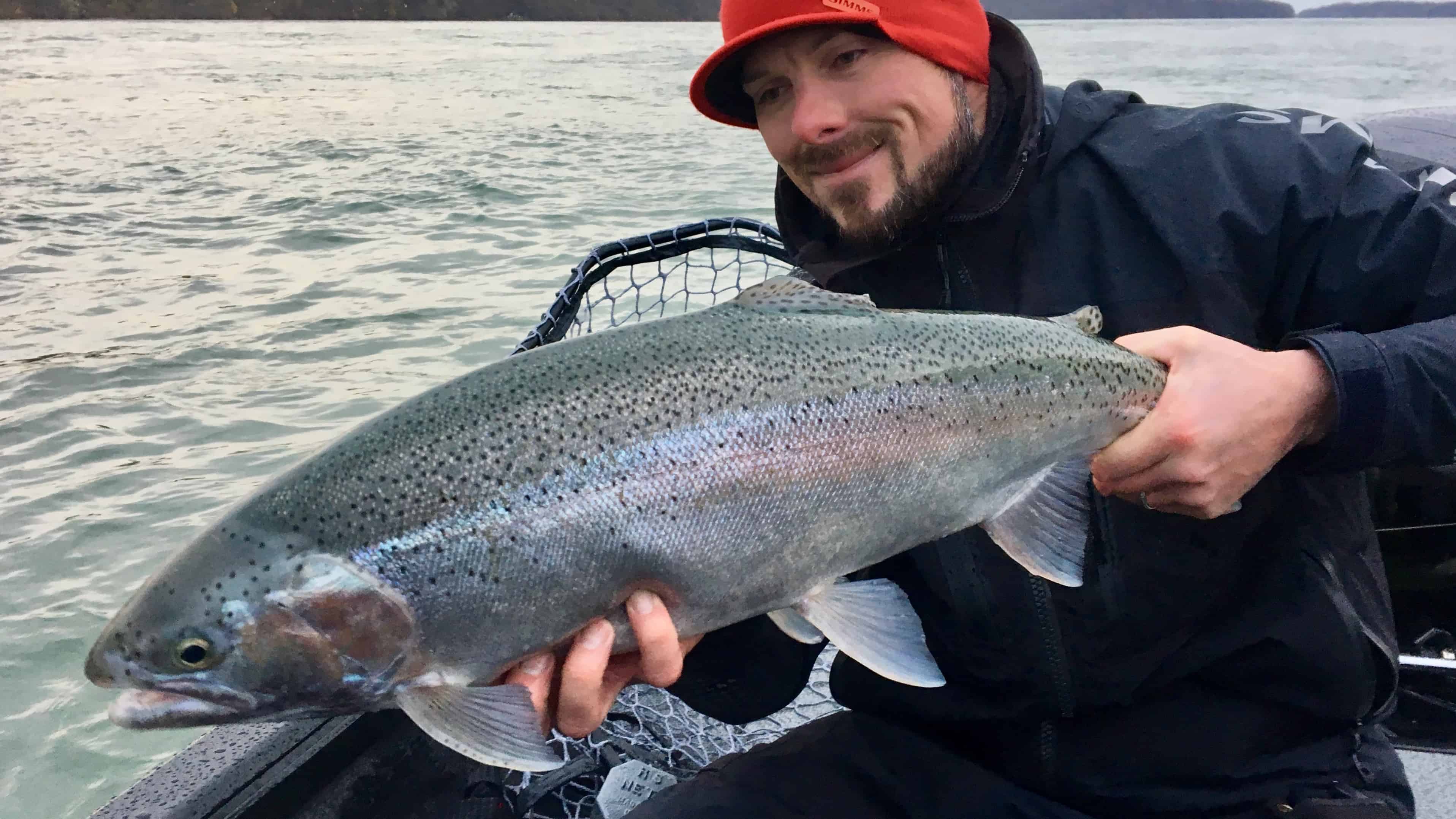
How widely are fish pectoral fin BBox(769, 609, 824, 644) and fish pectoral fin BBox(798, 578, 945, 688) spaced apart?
0.16 feet

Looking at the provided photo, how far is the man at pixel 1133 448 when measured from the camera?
1.94 meters

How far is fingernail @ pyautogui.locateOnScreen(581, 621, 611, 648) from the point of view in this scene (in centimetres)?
186

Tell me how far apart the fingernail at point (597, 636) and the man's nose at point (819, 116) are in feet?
4.25

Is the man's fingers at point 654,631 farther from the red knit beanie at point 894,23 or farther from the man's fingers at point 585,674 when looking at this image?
the red knit beanie at point 894,23

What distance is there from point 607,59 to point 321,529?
135 ft

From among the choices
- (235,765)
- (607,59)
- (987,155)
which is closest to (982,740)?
(987,155)

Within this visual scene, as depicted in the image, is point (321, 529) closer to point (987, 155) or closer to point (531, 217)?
point (987, 155)

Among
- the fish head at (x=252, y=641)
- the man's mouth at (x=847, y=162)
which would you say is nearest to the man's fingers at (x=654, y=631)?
the fish head at (x=252, y=641)

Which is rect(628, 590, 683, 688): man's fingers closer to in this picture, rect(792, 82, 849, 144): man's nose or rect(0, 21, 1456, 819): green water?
rect(792, 82, 849, 144): man's nose

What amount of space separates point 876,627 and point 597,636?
563mm

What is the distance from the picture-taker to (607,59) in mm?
40125

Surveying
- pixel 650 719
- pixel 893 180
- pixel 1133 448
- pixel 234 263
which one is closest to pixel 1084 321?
pixel 1133 448

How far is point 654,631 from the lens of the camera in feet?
6.04

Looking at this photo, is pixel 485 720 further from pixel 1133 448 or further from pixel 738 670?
pixel 1133 448
